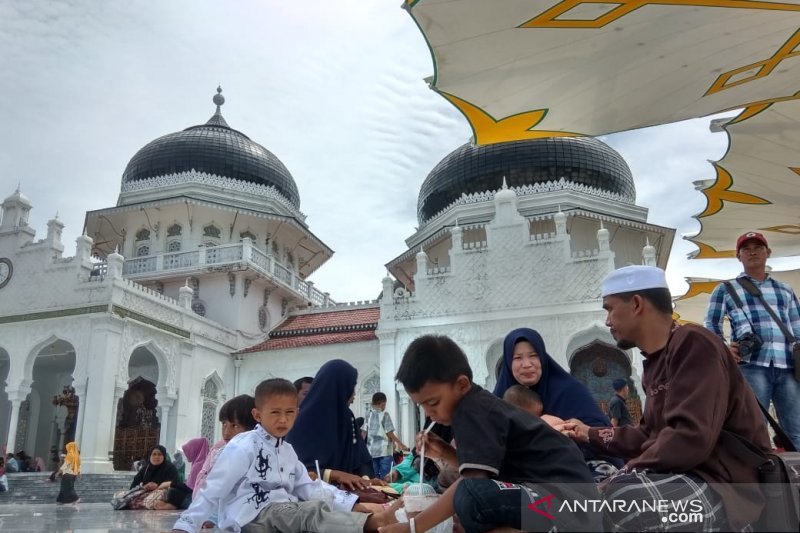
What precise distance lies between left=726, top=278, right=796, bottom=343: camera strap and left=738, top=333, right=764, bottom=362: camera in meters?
0.17

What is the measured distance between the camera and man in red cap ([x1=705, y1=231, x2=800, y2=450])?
4195 millimetres

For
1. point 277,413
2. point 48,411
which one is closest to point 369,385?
point 48,411

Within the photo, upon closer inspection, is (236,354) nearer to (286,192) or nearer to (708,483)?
(286,192)

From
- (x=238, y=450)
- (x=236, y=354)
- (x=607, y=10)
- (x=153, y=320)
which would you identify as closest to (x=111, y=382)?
(x=153, y=320)

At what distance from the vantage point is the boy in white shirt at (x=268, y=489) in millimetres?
2852

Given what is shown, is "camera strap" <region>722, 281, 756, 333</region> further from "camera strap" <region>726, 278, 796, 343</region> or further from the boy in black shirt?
the boy in black shirt

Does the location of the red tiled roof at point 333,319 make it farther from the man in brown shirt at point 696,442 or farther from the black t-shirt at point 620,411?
the man in brown shirt at point 696,442

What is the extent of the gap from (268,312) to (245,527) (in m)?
17.6

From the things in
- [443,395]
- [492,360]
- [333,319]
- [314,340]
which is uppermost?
[333,319]

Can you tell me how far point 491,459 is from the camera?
197cm

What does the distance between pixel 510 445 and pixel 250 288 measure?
17.9 metres

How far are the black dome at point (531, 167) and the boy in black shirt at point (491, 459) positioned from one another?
16.7 m

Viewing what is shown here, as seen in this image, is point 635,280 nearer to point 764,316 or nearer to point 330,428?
point 330,428

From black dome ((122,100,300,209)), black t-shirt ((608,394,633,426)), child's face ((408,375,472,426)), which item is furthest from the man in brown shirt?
black dome ((122,100,300,209))
